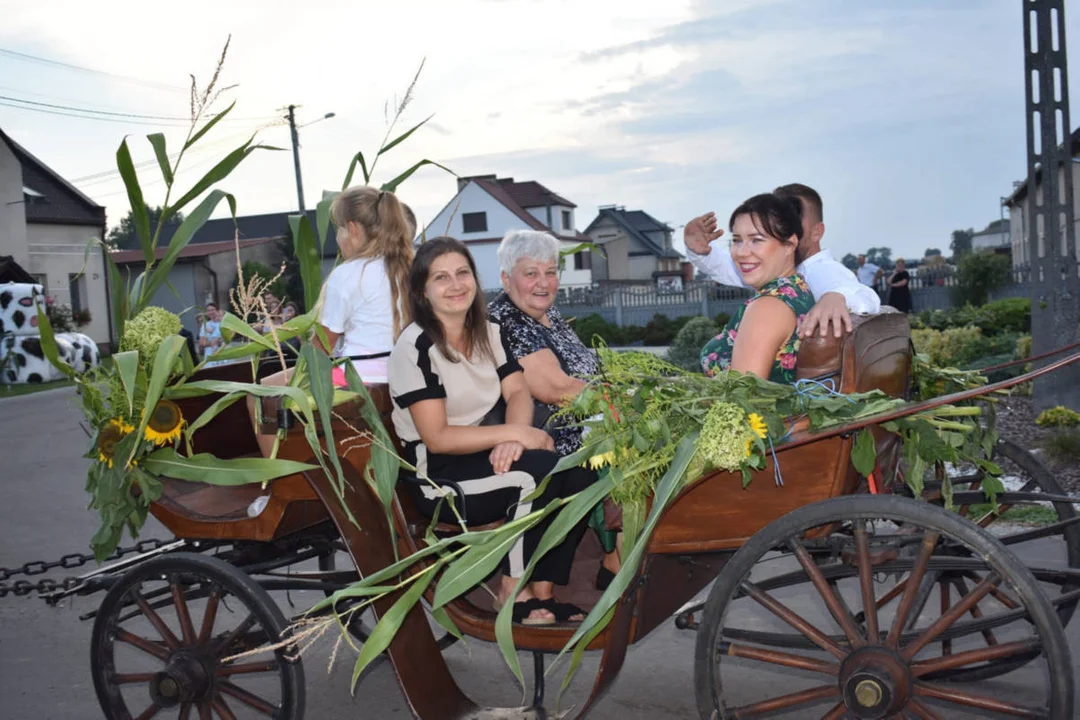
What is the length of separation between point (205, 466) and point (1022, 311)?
1619 cm

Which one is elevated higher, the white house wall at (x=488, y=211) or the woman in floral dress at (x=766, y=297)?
the white house wall at (x=488, y=211)

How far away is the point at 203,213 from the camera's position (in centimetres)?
381

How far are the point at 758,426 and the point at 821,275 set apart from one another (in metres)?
1.71

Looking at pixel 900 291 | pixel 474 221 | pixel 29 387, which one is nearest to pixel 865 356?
pixel 900 291

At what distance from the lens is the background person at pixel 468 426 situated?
3670 millimetres

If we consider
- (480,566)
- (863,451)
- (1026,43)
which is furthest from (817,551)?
(1026,43)

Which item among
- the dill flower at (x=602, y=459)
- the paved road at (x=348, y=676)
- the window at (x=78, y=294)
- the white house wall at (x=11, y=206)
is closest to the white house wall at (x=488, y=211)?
the window at (x=78, y=294)

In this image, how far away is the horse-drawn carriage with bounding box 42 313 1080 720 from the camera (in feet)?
9.73

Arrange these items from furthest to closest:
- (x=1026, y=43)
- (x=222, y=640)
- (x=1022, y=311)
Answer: (x=1022, y=311)
(x=1026, y=43)
(x=222, y=640)

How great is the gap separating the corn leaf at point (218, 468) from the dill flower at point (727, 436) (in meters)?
1.33

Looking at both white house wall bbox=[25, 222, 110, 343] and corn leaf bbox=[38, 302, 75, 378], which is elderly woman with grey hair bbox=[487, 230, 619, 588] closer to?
corn leaf bbox=[38, 302, 75, 378]

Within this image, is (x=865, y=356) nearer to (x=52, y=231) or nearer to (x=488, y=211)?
(x=52, y=231)

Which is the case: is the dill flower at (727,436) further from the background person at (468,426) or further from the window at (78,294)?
the window at (78,294)

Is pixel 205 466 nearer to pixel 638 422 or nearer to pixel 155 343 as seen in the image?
pixel 155 343
